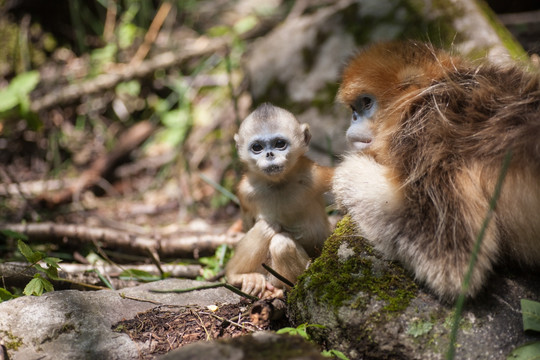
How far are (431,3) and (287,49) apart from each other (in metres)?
1.95

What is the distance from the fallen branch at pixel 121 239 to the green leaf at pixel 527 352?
308 centimetres

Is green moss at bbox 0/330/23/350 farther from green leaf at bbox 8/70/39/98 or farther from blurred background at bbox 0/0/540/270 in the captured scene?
green leaf at bbox 8/70/39/98

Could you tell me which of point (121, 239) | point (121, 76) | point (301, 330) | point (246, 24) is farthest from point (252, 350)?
point (246, 24)

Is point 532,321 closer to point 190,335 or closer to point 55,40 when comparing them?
point 190,335

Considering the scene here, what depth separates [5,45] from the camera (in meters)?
9.07

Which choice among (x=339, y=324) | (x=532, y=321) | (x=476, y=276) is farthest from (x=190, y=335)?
(x=532, y=321)

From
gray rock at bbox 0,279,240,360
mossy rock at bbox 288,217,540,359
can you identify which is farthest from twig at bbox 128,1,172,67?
mossy rock at bbox 288,217,540,359

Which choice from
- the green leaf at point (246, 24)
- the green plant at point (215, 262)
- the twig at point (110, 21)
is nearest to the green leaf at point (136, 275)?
the green plant at point (215, 262)

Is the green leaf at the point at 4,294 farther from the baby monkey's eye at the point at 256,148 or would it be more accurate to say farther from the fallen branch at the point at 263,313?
the baby monkey's eye at the point at 256,148

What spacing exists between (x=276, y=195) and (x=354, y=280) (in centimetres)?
123

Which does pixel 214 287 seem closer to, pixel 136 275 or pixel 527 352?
pixel 136 275

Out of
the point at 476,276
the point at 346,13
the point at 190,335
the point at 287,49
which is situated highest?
the point at 346,13

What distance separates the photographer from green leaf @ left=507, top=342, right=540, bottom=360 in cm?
265

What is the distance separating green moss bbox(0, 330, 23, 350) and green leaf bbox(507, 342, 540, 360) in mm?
2715
